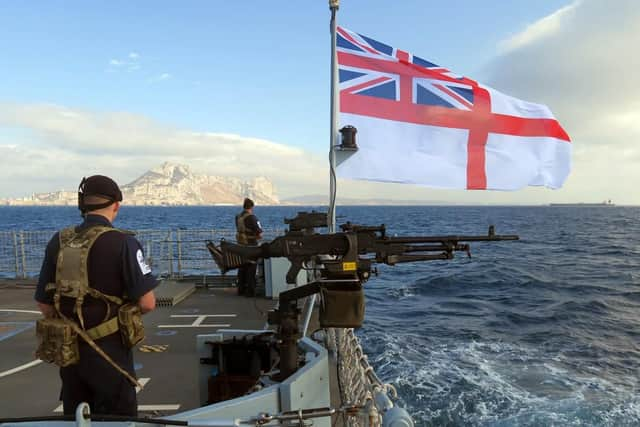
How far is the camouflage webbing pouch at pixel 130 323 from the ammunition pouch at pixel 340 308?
1.11 meters

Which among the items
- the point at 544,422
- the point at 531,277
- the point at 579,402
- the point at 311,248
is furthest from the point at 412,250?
the point at 531,277

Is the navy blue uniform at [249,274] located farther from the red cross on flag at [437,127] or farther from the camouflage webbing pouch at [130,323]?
the camouflage webbing pouch at [130,323]

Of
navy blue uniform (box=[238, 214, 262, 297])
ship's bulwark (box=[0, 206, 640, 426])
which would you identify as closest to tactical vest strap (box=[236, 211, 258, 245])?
navy blue uniform (box=[238, 214, 262, 297])

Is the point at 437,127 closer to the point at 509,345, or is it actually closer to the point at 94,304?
the point at 94,304

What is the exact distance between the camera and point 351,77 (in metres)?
6.53

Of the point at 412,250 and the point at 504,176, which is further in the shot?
the point at 504,176

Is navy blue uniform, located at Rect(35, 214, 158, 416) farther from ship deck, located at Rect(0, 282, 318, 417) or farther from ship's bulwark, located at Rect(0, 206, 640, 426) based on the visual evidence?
ship's bulwark, located at Rect(0, 206, 640, 426)

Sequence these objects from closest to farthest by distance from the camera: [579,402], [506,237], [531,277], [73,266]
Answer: [73,266]
[506,237]
[579,402]
[531,277]

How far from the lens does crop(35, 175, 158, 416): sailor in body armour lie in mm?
2549

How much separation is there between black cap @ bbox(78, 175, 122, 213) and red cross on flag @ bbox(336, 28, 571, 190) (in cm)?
381

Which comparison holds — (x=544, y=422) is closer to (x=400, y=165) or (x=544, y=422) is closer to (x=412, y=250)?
(x=400, y=165)

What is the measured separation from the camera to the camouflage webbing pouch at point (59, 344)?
8.22 feet

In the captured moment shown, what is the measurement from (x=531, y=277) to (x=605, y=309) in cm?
684

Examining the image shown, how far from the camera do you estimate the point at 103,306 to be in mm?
2615
